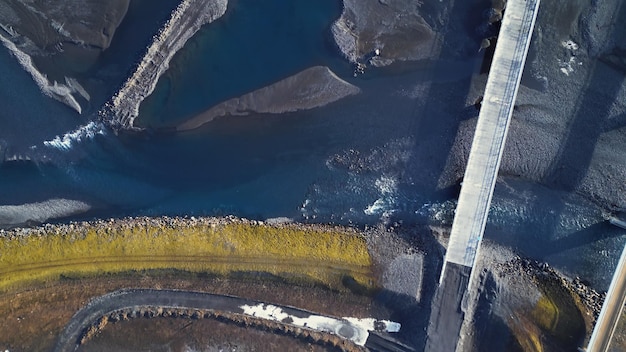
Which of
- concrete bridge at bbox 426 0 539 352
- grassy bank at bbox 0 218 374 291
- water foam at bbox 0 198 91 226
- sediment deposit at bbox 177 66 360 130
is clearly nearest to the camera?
concrete bridge at bbox 426 0 539 352

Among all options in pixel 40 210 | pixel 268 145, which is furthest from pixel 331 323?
pixel 40 210

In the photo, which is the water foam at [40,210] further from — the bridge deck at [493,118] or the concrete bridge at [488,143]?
the bridge deck at [493,118]

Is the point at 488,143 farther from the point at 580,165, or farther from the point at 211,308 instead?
the point at 211,308

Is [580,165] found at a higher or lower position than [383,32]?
lower

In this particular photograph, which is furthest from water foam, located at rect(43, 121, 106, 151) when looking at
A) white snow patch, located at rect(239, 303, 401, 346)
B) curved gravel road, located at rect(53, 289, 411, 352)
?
white snow patch, located at rect(239, 303, 401, 346)

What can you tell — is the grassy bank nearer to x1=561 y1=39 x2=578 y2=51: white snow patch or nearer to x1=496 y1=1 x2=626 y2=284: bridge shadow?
x1=496 y1=1 x2=626 y2=284: bridge shadow

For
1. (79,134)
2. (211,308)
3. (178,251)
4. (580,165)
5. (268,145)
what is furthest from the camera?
(268,145)
